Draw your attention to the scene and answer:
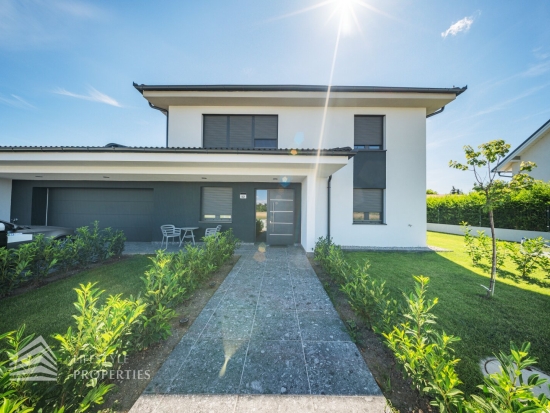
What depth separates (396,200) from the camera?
8320 millimetres

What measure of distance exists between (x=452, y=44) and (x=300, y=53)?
18.6 ft

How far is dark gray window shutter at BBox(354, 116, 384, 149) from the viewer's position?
27.9 feet

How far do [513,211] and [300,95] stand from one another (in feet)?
41.2

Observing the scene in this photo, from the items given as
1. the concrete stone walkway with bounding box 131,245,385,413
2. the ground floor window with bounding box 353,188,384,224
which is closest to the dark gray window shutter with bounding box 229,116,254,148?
the ground floor window with bounding box 353,188,384,224

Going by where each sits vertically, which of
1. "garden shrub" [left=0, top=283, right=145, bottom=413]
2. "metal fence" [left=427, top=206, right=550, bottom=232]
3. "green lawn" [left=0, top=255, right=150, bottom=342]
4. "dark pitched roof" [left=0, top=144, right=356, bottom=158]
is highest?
"dark pitched roof" [left=0, top=144, right=356, bottom=158]

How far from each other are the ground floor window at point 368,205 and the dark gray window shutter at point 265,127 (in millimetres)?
4450

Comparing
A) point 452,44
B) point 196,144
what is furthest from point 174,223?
point 452,44

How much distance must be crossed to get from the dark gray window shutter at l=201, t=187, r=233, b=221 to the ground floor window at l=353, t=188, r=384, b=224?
559cm

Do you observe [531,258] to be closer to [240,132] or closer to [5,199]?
[240,132]

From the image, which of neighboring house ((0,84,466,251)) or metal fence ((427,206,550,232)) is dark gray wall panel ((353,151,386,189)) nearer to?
neighboring house ((0,84,466,251))

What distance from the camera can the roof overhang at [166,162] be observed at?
5.93m

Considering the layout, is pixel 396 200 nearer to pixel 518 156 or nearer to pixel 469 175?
pixel 469 175

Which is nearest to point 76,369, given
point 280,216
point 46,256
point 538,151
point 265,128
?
point 46,256

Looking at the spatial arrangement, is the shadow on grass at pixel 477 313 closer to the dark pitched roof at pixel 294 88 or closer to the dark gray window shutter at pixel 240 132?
the dark pitched roof at pixel 294 88
